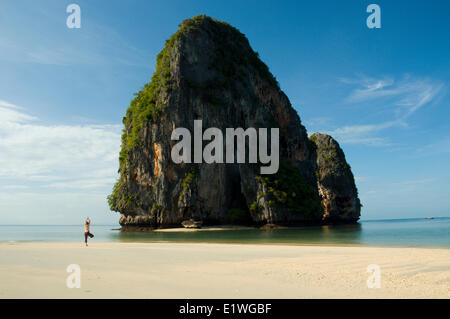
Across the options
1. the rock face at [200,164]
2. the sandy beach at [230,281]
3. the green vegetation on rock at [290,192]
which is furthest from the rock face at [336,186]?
the sandy beach at [230,281]

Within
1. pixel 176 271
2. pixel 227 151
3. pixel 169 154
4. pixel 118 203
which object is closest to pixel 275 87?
pixel 227 151

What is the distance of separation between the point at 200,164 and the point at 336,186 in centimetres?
4344

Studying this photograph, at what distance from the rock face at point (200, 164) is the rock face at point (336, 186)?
70.4 feet

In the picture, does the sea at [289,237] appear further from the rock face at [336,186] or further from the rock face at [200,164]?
the rock face at [336,186]

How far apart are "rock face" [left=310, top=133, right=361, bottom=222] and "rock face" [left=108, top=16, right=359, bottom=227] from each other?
70.4ft

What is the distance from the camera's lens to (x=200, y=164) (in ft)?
148

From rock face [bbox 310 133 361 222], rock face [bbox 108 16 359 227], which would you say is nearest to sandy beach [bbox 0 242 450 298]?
rock face [bbox 108 16 359 227]

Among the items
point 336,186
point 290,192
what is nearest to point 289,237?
point 290,192

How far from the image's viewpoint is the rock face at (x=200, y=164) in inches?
1754

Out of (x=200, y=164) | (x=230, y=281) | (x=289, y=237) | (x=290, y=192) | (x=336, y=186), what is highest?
(x=200, y=164)

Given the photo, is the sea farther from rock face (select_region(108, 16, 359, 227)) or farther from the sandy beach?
the sandy beach

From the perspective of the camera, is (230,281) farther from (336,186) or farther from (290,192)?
(336,186)
